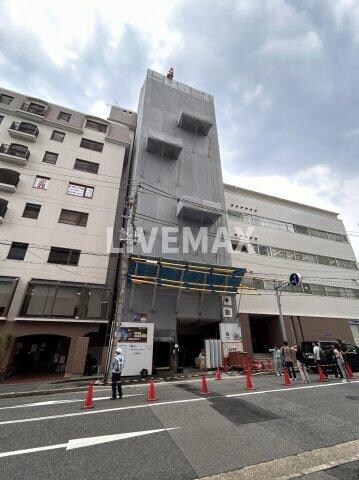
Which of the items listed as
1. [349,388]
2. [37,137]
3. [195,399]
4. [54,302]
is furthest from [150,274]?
[37,137]

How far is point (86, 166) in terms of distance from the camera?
26.3 metres

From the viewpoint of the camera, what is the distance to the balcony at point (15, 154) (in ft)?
76.3

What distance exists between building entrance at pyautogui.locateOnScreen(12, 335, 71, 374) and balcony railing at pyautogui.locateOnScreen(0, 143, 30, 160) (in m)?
16.5

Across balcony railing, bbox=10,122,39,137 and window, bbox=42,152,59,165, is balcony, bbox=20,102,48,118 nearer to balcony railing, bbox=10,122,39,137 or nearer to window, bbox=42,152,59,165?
balcony railing, bbox=10,122,39,137

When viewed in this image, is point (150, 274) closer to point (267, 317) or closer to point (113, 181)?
point (113, 181)

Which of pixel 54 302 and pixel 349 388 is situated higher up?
pixel 54 302

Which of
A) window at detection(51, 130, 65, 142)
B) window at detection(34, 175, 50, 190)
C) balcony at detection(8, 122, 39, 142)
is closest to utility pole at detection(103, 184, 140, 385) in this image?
window at detection(34, 175, 50, 190)

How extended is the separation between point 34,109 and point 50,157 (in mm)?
6886

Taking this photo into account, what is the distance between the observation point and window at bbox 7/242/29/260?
20230mm

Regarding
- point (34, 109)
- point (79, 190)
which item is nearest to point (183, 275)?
point (79, 190)

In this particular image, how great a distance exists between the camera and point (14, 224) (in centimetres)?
2130

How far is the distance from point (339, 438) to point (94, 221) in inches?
877

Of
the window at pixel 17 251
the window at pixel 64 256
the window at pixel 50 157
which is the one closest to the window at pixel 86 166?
the window at pixel 50 157

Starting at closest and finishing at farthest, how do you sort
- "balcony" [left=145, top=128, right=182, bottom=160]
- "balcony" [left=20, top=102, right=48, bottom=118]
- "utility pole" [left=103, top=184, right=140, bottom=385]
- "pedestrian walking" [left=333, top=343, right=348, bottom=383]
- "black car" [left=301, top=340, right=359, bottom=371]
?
1. "pedestrian walking" [left=333, top=343, right=348, bottom=383]
2. "utility pole" [left=103, top=184, right=140, bottom=385]
3. "black car" [left=301, top=340, right=359, bottom=371]
4. "balcony" [left=145, top=128, right=182, bottom=160]
5. "balcony" [left=20, top=102, right=48, bottom=118]
